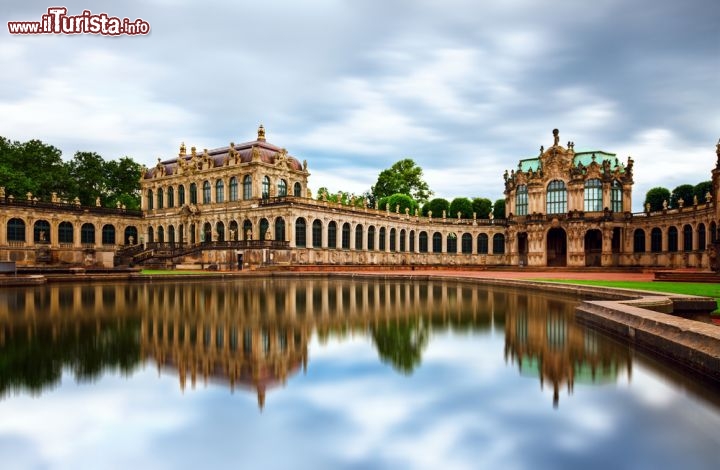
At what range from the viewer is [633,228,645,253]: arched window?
233 feet

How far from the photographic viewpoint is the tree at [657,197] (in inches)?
3179

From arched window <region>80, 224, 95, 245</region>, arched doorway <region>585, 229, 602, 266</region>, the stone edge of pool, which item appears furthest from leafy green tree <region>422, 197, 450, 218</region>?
the stone edge of pool

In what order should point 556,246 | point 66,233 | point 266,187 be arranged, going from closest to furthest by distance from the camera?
point 266,187 < point 66,233 < point 556,246

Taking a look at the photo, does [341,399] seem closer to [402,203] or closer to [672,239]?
[672,239]

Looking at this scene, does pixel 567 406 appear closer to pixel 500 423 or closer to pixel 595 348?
pixel 500 423

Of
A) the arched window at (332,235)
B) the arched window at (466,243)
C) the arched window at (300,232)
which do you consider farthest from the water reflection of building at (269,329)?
the arched window at (466,243)

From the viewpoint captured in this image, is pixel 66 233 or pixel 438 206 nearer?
pixel 66 233

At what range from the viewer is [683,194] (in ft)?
252

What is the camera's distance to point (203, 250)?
57.2 m

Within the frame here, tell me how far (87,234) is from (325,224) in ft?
99.5

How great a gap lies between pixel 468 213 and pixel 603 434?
8418 centimetres

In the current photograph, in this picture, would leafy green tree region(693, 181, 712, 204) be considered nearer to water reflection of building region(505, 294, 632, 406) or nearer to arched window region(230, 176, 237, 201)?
arched window region(230, 176, 237, 201)

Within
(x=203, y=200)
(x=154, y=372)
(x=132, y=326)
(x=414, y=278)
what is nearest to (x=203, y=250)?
(x=203, y=200)

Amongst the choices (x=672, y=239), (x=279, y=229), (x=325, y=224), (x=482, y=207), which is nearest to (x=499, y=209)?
(x=482, y=207)
